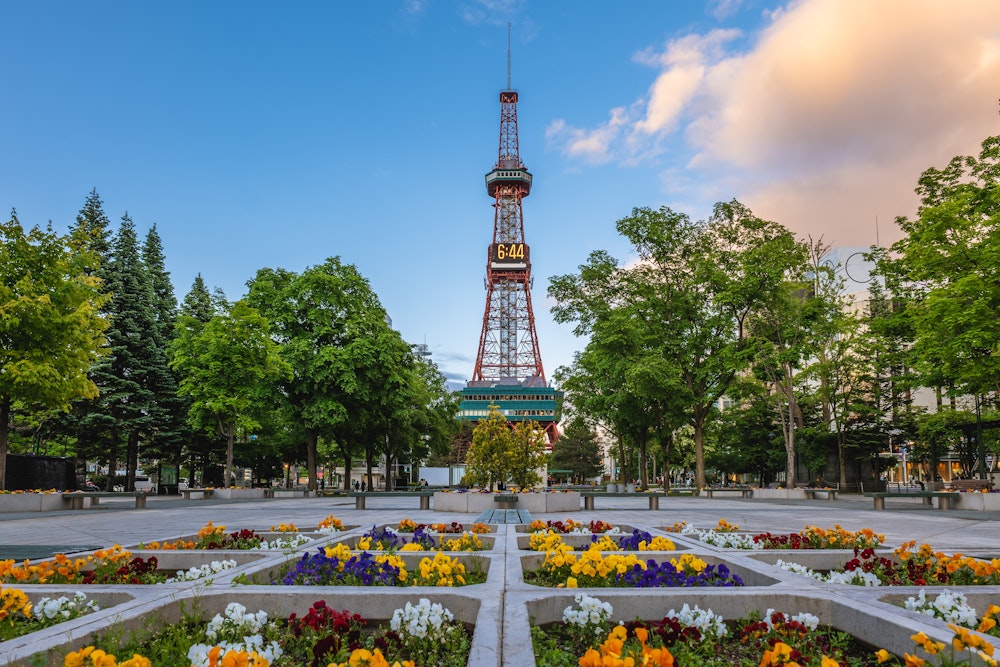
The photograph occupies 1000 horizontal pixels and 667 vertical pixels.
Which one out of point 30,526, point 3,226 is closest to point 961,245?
point 30,526

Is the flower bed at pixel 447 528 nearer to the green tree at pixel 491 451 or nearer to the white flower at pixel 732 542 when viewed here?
the white flower at pixel 732 542

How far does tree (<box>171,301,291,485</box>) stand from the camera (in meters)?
30.8

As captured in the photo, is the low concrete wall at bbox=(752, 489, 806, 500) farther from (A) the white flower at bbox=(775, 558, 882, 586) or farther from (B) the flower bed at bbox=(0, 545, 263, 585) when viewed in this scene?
(B) the flower bed at bbox=(0, 545, 263, 585)

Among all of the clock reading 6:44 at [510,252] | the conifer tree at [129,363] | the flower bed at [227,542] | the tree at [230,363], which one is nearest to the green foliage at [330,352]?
the tree at [230,363]

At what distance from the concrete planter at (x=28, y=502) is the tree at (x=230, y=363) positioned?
29.0 feet

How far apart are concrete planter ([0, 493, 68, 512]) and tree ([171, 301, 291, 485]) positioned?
8.84m

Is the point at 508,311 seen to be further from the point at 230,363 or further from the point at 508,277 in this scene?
the point at 230,363

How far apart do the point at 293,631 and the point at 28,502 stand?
21805 millimetres

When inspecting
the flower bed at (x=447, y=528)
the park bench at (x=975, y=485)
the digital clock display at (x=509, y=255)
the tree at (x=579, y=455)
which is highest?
the digital clock display at (x=509, y=255)

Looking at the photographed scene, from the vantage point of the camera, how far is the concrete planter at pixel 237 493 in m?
32.1

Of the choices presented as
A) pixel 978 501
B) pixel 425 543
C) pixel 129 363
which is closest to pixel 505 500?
pixel 425 543

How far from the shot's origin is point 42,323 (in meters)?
21.2

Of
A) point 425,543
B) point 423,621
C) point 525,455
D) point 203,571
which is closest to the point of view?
point 423,621

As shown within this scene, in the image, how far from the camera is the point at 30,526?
50.2 ft
